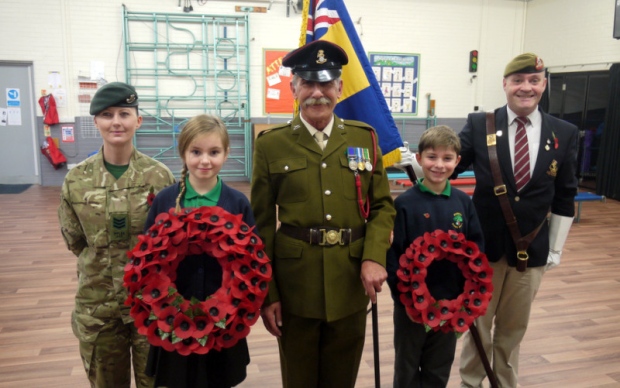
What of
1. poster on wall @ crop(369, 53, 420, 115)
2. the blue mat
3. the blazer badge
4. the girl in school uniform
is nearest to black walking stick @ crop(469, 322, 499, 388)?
the blazer badge

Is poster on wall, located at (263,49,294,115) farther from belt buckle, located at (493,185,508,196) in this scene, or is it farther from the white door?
belt buckle, located at (493,185,508,196)

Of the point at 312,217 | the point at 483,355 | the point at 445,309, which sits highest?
the point at 312,217

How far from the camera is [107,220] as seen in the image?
5.87ft

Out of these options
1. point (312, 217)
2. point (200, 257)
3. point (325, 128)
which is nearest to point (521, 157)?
point (325, 128)

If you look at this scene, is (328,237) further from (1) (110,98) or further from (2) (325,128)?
(1) (110,98)

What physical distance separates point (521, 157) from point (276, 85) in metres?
7.18

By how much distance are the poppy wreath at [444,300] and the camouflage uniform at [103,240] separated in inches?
40.4

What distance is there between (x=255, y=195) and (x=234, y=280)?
39 centimetres

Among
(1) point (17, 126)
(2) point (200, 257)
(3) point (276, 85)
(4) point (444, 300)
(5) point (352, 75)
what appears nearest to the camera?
(2) point (200, 257)

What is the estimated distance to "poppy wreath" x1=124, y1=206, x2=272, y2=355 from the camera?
1462mm

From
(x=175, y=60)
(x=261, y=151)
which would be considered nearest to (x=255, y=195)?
(x=261, y=151)

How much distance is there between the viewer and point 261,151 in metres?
1.80

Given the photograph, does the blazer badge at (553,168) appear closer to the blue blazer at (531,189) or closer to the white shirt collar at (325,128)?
the blue blazer at (531,189)

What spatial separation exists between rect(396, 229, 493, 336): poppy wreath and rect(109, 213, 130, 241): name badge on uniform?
1.05 m
